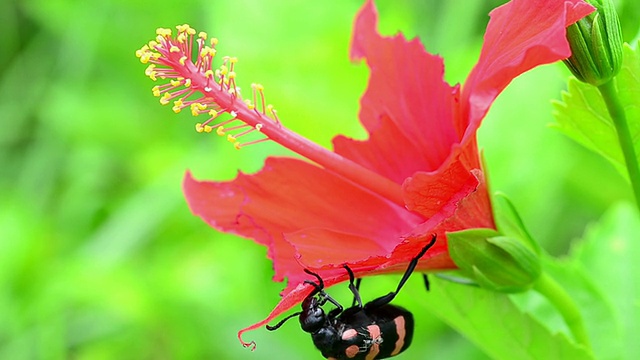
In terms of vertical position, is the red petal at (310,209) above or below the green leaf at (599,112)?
above

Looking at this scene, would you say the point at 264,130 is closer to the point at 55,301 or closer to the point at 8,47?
the point at 55,301

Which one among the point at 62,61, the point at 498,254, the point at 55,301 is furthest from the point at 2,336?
the point at 498,254

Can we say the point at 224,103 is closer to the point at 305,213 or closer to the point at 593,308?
the point at 305,213

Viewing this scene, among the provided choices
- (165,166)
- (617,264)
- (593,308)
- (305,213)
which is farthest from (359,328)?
(165,166)

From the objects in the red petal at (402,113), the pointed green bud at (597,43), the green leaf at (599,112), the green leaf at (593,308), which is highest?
the red petal at (402,113)

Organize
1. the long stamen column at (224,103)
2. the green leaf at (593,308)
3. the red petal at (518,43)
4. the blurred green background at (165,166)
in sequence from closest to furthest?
the red petal at (518,43), the long stamen column at (224,103), the green leaf at (593,308), the blurred green background at (165,166)

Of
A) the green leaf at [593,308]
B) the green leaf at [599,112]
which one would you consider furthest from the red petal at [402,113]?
the green leaf at [593,308]

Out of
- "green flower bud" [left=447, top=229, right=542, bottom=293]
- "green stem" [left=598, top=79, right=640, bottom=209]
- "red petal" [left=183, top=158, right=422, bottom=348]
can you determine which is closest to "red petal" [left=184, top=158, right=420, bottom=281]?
"red petal" [left=183, top=158, right=422, bottom=348]

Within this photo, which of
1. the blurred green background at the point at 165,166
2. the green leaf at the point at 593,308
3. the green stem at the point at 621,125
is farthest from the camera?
the blurred green background at the point at 165,166

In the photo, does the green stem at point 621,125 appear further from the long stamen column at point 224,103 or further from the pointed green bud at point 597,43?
the long stamen column at point 224,103

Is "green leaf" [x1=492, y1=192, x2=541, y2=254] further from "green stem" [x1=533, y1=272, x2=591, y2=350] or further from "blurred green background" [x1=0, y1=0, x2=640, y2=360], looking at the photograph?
"blurred green background" [x1=0, y1=0, x2=640, y2=360]
